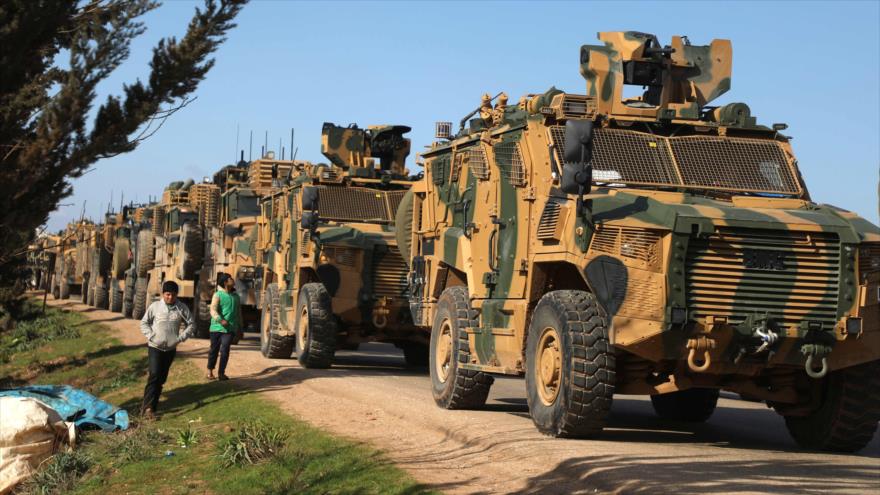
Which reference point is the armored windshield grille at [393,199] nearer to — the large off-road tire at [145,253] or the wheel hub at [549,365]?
the wheel hub at [549,365]

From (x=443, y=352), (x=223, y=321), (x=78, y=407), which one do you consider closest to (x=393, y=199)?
(x=223, y=321)

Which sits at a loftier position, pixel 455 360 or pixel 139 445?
pixel 455 360

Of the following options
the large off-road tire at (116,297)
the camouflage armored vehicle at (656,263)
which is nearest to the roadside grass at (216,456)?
the camouflage armored vehicle at (656,263)

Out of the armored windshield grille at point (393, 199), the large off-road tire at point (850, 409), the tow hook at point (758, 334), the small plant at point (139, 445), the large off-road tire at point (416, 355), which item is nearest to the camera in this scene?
the tow hook at point (758, 334)

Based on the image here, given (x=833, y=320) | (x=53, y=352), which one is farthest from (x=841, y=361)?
(x=53, y=352)

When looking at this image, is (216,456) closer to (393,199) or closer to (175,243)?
(393,199)

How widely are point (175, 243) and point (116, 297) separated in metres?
10.8

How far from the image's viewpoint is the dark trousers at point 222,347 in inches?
712

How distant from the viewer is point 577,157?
1073 cm

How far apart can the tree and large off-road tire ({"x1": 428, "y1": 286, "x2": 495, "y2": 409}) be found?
5822mm

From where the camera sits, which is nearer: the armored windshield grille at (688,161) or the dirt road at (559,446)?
the dirt road at (559,446)

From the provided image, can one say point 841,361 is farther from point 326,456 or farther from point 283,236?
point 283,236

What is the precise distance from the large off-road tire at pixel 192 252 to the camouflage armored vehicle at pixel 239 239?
0.21 m

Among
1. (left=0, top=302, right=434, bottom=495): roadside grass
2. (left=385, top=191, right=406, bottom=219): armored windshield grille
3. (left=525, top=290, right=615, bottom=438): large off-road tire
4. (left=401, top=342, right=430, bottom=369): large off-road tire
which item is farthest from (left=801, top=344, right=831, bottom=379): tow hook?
(left=401, top=342, right=430, bottom=369): large off-road tire
